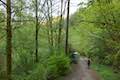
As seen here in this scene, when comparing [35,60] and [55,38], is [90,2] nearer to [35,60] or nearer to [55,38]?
[35,60]

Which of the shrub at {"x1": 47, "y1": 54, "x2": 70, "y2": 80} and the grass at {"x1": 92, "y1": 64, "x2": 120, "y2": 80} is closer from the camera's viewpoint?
the shrub at {"x1": 47, "y1": 54, "x2": 70, "y2": 80}

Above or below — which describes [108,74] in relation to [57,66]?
below

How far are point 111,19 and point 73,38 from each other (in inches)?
1460

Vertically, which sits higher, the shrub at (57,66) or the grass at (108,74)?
the shrub at (57,66)

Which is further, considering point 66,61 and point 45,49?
point 45,49

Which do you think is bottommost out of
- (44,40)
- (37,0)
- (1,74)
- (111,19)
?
(1,74)

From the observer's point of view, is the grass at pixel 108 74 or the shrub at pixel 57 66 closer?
the shrub at pixel 57 66

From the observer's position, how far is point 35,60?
22.9 meters

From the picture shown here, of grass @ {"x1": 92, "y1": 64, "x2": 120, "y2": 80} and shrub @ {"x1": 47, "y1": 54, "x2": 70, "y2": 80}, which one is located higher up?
shrub @ {"x1": 47, "y1": 54, "x2": 70, "y2": 80}

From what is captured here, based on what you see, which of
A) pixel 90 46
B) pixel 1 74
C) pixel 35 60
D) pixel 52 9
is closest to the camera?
pixel 1 74

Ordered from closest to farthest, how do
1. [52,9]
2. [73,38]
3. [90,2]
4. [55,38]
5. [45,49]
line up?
[90,2] < [45,49] < [52,9] < [55,38] < [73,38]

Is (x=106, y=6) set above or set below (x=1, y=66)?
above

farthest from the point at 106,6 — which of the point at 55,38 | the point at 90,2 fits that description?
the point at 55,38

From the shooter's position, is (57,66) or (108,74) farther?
(108,74)
